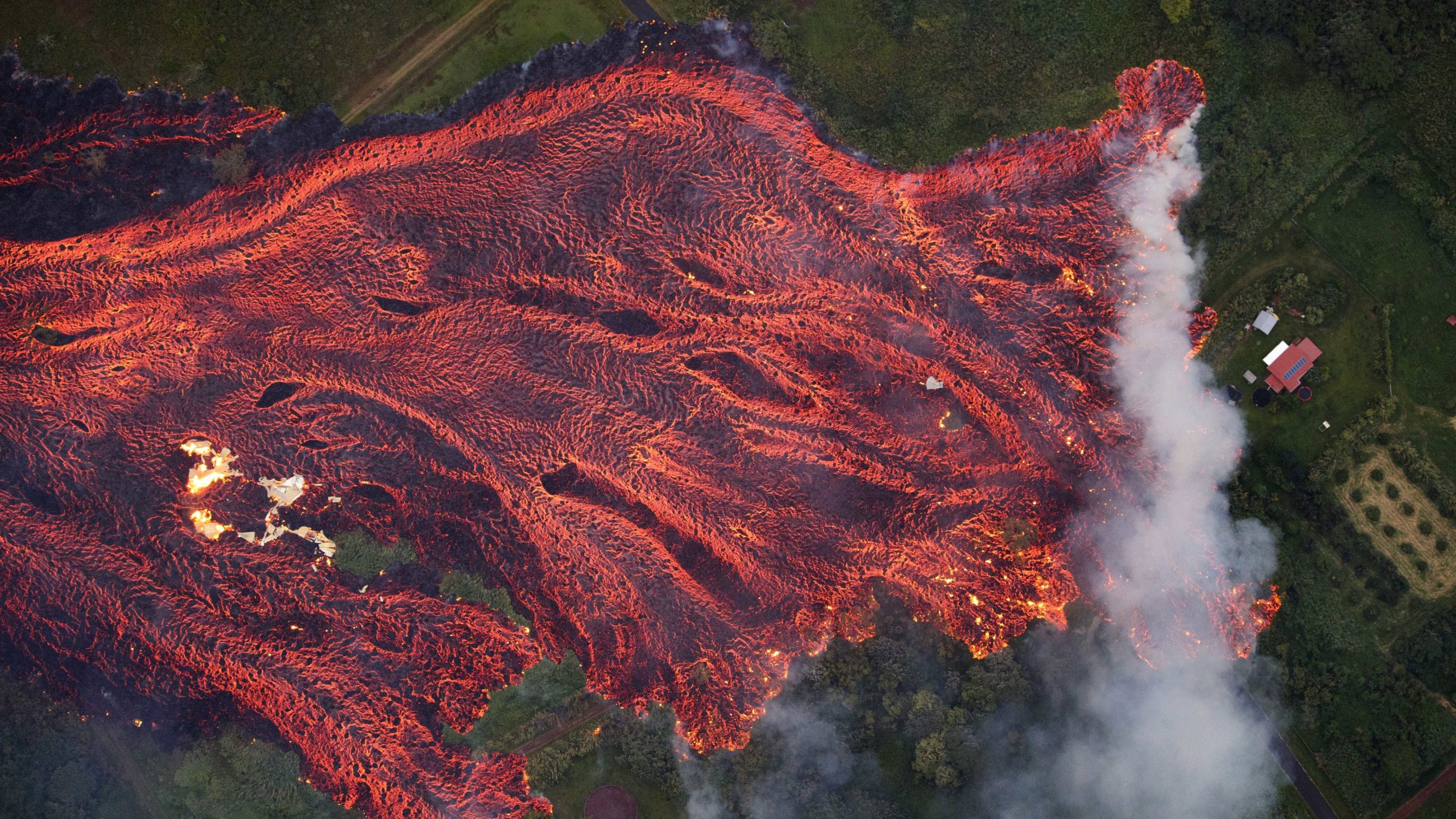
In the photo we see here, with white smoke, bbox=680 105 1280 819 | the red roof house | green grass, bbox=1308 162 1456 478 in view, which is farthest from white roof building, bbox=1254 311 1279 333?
green grass, bbox=1308 162 1456 478

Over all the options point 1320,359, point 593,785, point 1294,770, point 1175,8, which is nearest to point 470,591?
point 593,785

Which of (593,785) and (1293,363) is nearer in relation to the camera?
(1293,363)

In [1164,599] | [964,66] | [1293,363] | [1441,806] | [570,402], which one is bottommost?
[1441,806]

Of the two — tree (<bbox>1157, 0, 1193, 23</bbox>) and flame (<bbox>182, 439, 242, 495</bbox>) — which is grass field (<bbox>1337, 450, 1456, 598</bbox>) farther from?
flame (<bbox>182, 439, 242, 495</bbox>)

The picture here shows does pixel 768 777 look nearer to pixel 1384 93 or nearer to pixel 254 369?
pixel 254 369

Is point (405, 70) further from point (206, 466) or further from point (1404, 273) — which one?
point (1404, 273)

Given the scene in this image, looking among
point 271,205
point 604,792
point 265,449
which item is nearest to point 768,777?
point 604,792
